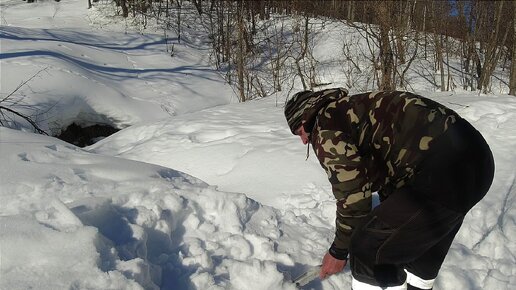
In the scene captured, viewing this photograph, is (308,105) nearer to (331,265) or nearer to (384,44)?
(331,265)

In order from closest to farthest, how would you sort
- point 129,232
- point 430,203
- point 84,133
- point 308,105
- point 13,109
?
point 430,203
point 308,105
point 129,232
point 13,109
point 84,133

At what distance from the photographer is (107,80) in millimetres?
9602

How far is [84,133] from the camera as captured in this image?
7992mm

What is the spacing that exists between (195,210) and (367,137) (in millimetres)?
1476

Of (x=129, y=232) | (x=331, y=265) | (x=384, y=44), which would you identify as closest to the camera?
(x=331, y=265)

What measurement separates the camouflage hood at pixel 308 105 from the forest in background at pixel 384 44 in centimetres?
677

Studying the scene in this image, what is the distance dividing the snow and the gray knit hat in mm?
951

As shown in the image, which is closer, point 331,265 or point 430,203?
point 430,203

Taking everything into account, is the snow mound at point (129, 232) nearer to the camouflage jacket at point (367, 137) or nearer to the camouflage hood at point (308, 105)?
the camouflage jacket at point (367, 137)

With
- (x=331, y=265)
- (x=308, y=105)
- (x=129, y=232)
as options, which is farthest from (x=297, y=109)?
(x=129, y=232)

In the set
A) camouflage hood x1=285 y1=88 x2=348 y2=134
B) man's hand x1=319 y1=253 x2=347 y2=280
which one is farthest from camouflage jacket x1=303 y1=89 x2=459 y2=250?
man's hand x1=319 y1=253 x2=347 y2=280

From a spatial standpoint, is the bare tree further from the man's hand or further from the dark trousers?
the dark trousers

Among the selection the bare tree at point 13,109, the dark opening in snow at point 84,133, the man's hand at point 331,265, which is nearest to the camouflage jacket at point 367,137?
the man's hand at point 331,265

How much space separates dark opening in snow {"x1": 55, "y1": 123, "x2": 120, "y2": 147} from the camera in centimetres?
769
